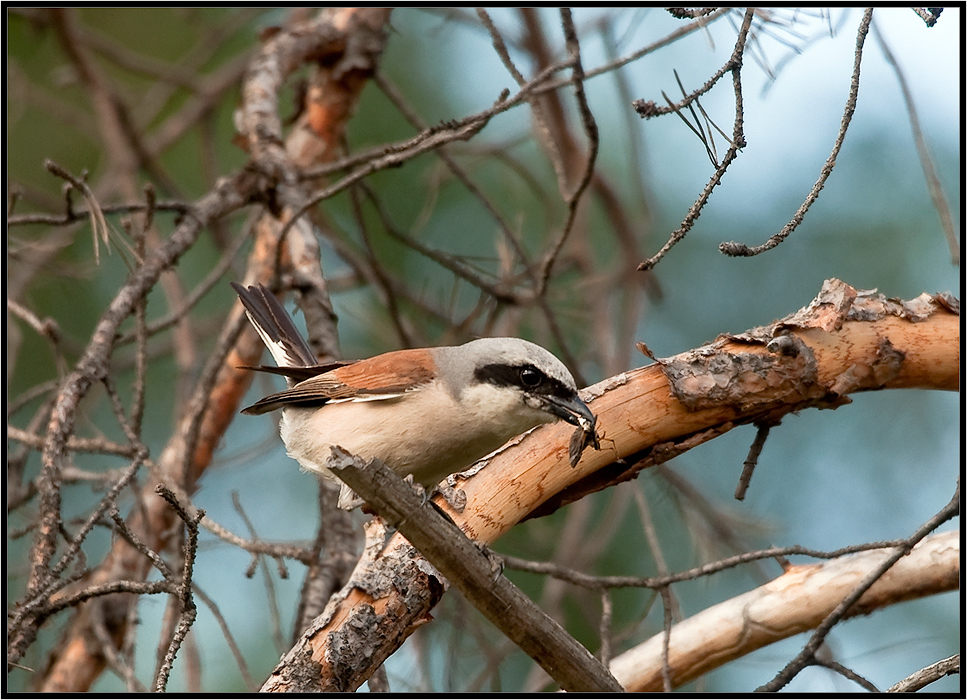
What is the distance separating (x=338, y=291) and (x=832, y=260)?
4.02m

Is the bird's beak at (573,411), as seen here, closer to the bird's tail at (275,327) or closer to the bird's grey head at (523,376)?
the bird's grey head at (523,376)

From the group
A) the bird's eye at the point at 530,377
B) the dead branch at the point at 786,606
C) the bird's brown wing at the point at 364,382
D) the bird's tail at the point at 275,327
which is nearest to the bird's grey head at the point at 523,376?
the bird's eye at the point at 530,377

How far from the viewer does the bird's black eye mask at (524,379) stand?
9.73 ft

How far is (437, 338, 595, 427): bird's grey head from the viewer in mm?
2943

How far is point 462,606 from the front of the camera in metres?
4.16

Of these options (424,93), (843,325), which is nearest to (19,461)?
(843,325)

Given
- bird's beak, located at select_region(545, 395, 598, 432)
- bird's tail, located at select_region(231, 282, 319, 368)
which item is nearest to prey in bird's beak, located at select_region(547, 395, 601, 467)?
bird's beak, located at select_region(545, 395, 598, 432)

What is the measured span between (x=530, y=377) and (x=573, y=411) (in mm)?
239

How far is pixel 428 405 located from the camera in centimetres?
312

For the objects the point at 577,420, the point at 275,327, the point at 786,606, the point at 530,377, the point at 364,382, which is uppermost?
the point at 275,327

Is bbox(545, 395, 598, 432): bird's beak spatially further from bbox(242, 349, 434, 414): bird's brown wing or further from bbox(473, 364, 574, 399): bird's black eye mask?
bbox(242, 349, 434, 414): bird's brown wing

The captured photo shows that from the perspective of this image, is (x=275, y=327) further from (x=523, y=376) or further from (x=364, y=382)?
(x=523, y=376)

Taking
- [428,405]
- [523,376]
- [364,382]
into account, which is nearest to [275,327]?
[364,382]

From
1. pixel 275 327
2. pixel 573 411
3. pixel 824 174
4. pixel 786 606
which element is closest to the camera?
pixel 824 174
